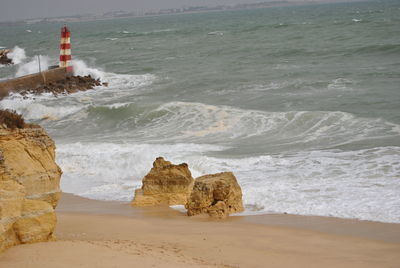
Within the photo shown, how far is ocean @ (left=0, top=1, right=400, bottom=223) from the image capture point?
11180 millimetres

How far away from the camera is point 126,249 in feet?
22.1

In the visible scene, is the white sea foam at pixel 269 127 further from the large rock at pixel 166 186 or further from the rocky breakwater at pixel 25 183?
the rocky breakwater at pixel 25 183

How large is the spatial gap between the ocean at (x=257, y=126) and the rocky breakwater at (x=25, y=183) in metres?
3.84

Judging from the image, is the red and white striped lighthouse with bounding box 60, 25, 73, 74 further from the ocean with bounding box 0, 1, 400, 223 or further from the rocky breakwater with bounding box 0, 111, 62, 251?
the rocky breakwater with bounding box 0, 111, 62, 251

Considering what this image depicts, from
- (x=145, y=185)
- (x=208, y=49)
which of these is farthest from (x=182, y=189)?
(x=208, y=49)

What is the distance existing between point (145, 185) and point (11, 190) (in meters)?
4.41

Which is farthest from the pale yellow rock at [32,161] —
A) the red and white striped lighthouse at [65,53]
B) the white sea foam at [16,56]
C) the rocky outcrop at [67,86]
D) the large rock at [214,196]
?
the white sea foam at [16,56]

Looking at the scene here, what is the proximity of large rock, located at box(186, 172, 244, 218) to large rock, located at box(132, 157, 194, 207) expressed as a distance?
855 millimetres

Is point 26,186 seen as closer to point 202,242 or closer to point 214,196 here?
point 202,242

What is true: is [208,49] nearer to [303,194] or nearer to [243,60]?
[243,60]

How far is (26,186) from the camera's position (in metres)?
7.11

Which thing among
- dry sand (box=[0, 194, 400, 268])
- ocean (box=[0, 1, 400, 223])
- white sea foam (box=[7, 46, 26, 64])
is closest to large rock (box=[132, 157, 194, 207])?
dry sand (box=[0, 194, 400, 268])

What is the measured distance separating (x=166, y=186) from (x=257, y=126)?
7103mm

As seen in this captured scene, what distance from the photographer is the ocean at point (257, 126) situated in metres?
11.2
